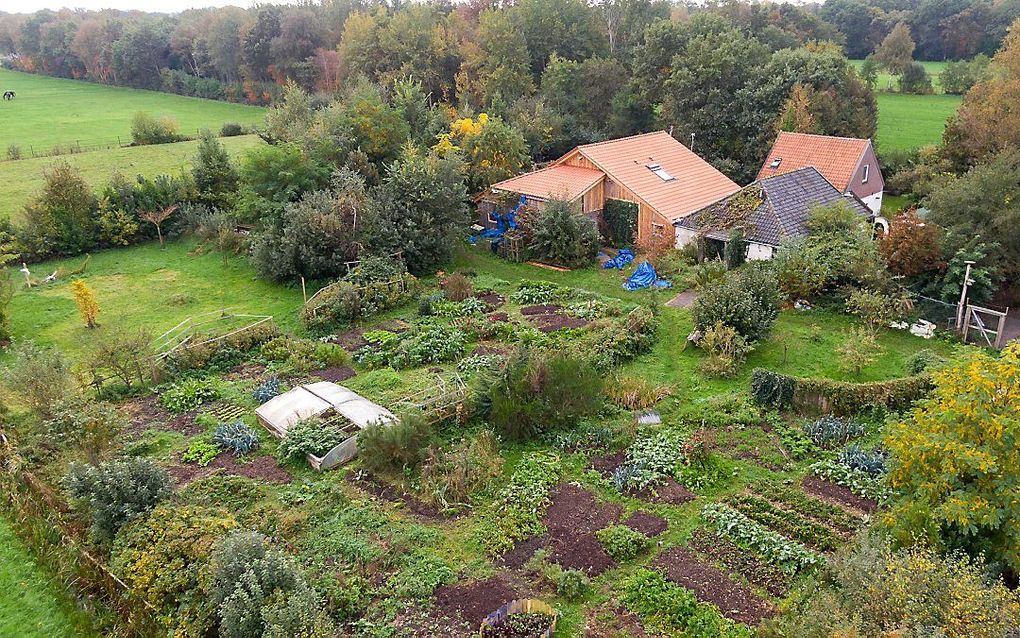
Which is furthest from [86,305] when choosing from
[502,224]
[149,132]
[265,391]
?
[149,132]

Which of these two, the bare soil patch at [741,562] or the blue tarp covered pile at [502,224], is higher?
the blue tarp covered pile at [502,224]

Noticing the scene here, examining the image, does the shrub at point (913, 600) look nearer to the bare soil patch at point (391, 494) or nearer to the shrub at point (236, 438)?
the bare soil patch at point (391, 494)

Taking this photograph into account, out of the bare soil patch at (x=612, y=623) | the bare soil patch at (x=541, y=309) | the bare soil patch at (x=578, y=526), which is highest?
the bare soil patch at (x=612, y=623)

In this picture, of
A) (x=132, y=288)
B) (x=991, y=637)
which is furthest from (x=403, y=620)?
(x=132, y=288)

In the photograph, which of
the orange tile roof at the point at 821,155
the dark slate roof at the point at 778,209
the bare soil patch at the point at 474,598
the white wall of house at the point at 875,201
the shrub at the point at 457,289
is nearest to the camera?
the bare soil patch at the point at 474,598

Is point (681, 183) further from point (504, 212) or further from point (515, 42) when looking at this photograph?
point (515, 42)

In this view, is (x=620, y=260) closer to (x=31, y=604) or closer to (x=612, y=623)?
(x=612, y=623)

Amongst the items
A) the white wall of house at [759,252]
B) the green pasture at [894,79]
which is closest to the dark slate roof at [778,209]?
the white wall of house at [759,252]

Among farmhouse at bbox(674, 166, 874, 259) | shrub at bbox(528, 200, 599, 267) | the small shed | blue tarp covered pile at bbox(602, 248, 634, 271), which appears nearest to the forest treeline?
farmhouse at bbox(674, 166, 874, 259)
